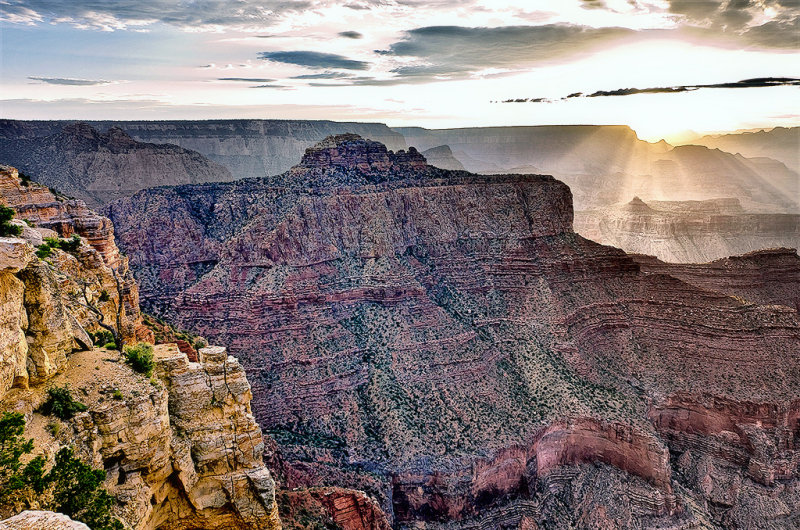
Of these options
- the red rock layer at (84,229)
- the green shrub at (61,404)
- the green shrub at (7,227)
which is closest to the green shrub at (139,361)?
the green shrub at (61,404)

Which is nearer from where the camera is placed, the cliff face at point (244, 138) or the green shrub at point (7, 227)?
the green shrub at point (7, 227)

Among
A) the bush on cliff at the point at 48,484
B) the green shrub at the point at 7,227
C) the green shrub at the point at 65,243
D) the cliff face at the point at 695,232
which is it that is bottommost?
the cliff face at the point at 695,232

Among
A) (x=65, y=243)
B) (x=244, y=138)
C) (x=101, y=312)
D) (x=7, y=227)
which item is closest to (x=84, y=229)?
(x=65, y=243)

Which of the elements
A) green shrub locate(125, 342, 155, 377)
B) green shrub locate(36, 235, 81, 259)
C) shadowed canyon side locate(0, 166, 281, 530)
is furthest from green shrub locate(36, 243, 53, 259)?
green shrub locate(125, 342, 155, 377)

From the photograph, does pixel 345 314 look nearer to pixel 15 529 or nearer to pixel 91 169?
pixel 15 529

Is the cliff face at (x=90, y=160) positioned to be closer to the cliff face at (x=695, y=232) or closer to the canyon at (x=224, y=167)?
the canyon at (x=224, y=167)

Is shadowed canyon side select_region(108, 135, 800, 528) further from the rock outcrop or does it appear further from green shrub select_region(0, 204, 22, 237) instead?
the rock outcrop
